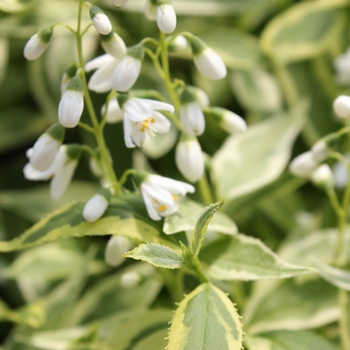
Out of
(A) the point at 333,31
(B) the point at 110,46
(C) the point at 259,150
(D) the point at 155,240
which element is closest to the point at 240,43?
(A) the point at 333,31

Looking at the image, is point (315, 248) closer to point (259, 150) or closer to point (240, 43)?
point (259, 150)

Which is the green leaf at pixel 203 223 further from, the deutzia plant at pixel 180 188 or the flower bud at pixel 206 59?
the flower bud at pixel 206 59

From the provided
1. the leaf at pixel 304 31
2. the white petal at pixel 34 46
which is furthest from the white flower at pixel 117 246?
the leaf at pixel 304 31

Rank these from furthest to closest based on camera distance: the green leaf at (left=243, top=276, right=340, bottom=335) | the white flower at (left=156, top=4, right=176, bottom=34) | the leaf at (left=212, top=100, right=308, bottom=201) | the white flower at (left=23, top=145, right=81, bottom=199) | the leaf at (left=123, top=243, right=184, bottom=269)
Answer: the leaf at (left=212, top=100, right=308, bottom=201) → the green leaf at (left=243, top=276, right=340, bottom=335) → the white flower at (left=23, top=145, right=81, bottom=199) → the white flower at (left=156, top=4, right=176, bottom=34) → the leaf at (left=123, top=243, right=184, bottom=269)

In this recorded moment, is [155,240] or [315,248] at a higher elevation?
[155,240]

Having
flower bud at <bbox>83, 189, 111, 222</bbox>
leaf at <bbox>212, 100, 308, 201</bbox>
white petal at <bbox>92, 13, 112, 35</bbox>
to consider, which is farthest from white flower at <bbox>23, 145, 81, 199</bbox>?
leaf at <bbox>212, 100, 308, 201</bbox>

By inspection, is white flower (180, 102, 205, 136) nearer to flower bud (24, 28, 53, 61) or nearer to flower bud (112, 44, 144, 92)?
flower bud (112, 44, 144, 92)
